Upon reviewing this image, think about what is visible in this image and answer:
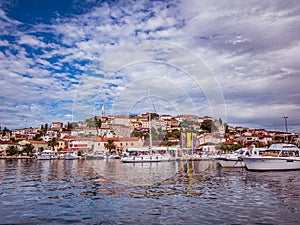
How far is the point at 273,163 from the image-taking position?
3328 cm

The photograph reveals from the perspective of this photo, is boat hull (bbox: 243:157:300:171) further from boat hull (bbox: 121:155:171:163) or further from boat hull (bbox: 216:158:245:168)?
boat hull (bbox: 121:155:171:163)

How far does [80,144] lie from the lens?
97.4 meters

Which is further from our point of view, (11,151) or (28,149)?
(28,149)

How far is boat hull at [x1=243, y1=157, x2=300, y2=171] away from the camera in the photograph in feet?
109

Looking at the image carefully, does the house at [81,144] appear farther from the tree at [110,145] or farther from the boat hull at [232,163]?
the boat hull at [232,163]

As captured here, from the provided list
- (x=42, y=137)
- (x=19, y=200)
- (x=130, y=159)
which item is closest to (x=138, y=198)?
(x=19, y=200)

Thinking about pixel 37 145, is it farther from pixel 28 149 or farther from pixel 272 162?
pixel 272 162

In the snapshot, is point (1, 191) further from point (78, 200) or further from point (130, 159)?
point (130, 159)

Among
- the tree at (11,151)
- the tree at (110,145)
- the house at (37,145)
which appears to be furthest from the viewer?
the house at (37,145)

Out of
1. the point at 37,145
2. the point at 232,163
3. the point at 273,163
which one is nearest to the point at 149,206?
the point at 273,163

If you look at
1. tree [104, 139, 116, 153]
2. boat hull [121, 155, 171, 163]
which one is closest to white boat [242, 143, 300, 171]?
boat hull [121, 155, 171, 163]

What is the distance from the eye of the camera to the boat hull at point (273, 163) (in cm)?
3322

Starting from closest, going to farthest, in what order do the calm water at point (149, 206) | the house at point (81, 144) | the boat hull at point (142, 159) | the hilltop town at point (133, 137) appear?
the calm water at point (149, 206) → the boat hull at point (142, 159) → the hilltop town at point (133, 137) → the house at point (81, 144)

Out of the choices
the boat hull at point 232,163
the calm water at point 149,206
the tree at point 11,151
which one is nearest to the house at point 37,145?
the tree at point 11,151
